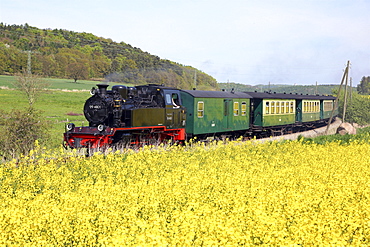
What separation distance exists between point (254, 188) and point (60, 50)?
78707 millimetres

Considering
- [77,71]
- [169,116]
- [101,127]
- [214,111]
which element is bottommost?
[101,127]

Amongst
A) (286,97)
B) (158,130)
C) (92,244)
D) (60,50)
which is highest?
(60,50)

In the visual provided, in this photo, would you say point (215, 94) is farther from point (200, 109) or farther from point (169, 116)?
point (169, 116)

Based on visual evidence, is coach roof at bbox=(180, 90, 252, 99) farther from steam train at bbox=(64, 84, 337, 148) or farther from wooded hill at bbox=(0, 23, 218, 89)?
wooded hill at bbox=(0, 23, 218, 89)

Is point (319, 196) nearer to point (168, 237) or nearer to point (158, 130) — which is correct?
point (168, 237)

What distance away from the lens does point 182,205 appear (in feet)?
Answer: 28.1

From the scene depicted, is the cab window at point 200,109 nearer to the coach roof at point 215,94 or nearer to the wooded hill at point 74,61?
the coach roof at point 215,94

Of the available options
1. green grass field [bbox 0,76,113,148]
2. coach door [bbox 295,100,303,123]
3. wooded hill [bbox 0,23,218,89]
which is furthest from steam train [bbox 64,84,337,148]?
wooded hill [bbox 0,23,218,89]

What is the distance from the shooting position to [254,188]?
9.52 metres

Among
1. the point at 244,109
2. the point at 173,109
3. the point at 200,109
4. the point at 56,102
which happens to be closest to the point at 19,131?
the point at 173,109

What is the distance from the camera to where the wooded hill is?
67875 millimetres

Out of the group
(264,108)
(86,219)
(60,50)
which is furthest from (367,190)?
(60,50)

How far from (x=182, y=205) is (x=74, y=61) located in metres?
74.9

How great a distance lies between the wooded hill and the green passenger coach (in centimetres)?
4406
